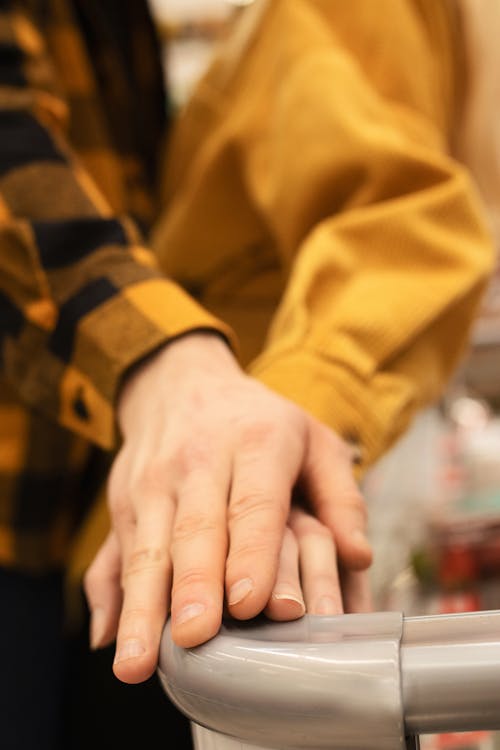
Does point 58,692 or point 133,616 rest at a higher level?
point 133,616

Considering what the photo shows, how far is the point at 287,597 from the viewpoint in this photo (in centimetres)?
32

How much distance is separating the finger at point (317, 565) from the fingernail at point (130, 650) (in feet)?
0.22

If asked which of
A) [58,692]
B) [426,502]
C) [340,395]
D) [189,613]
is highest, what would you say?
[189,613]

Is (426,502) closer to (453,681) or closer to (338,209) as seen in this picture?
(338,209)

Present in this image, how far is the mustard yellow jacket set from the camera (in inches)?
22.5

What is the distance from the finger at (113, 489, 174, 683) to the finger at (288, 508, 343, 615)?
0.19 ft

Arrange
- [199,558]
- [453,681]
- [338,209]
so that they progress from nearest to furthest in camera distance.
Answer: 1. [453,681]
2. [199,558]
3. [338,209]

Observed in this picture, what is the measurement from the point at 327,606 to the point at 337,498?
3.1 inches

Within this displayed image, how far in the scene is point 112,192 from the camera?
86cm

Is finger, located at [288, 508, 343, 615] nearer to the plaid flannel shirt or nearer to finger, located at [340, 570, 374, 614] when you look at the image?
finger, located at [340, 570, 374, 614]

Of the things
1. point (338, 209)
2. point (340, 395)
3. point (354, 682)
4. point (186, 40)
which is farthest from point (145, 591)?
point (186, 40)

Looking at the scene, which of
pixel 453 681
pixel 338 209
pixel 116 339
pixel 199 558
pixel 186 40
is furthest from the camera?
pixel 186 40

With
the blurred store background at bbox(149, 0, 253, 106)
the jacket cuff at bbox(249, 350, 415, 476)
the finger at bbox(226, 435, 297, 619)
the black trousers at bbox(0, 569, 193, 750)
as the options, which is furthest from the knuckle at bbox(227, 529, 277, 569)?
the blurred store background at bbox(149, 0, 253, 106)

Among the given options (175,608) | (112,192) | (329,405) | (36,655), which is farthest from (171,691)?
(112,192)
